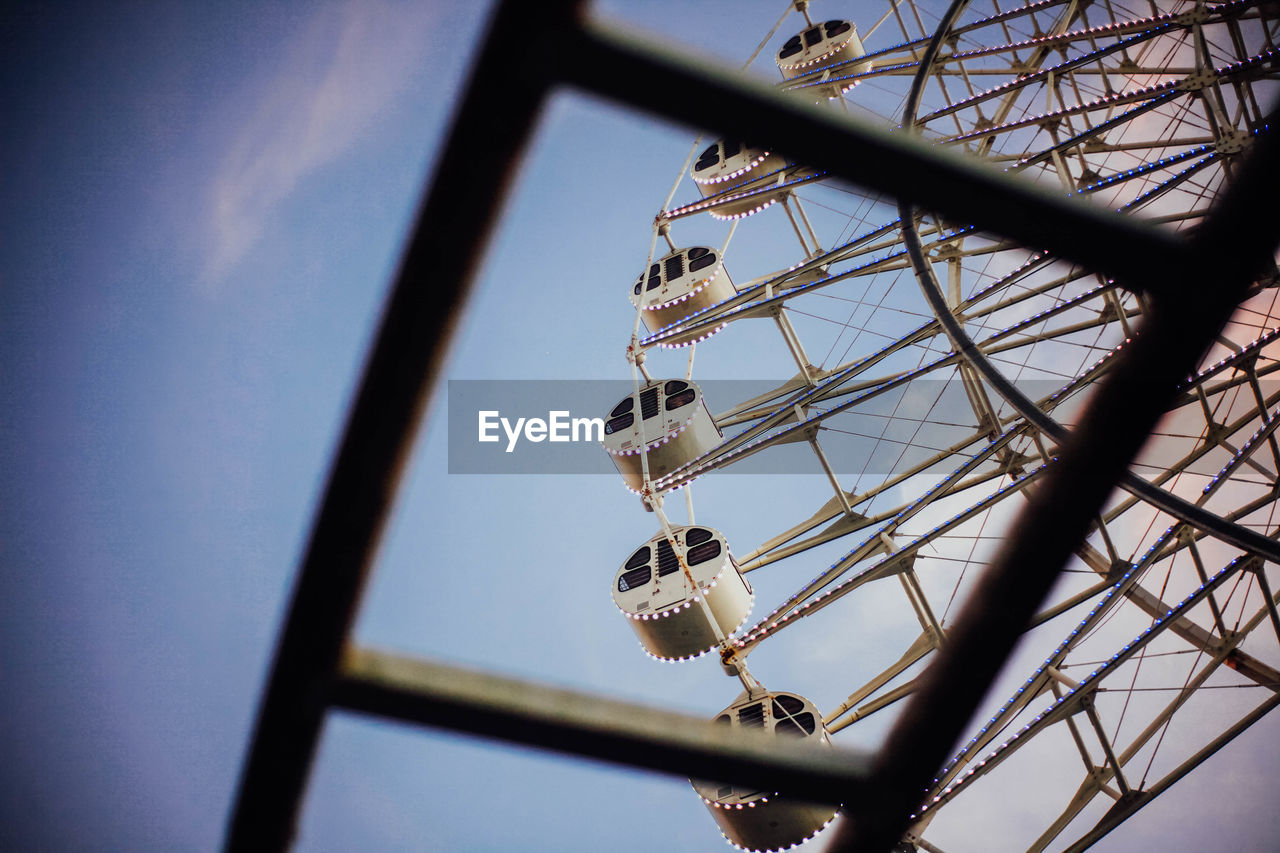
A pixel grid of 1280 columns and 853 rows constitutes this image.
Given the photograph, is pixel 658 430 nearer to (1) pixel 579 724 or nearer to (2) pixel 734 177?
(2) pixel 734 177

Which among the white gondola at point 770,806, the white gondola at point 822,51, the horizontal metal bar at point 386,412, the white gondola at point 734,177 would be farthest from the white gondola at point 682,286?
the horizontal metal bar at point 386,412

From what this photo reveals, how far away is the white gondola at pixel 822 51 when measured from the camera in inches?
813

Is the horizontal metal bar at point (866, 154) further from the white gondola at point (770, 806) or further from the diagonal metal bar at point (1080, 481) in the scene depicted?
the white gondola at point (770, 806)

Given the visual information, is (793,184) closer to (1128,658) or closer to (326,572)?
(1128,658)

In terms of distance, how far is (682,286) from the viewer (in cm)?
1816

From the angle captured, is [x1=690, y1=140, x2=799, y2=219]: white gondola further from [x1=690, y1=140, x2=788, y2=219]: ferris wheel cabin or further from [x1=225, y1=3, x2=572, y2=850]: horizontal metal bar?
[x1=225, y1=3, x2=572, y2=850]: horizontal metal bar

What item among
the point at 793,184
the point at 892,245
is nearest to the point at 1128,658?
the point at 892,245

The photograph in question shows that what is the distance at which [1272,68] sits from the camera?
1268cm

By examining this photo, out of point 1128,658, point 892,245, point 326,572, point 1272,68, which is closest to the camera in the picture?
point 326,572

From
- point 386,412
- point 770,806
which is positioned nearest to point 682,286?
point 770,806

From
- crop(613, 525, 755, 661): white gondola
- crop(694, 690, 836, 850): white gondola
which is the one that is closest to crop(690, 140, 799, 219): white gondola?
crop(613, 525, 755, 661): white gondola

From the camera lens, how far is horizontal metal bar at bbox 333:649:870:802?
2.27 metres

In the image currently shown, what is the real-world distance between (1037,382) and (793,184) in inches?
223

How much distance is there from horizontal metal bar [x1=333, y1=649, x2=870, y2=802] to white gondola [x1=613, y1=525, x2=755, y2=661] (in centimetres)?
1116
